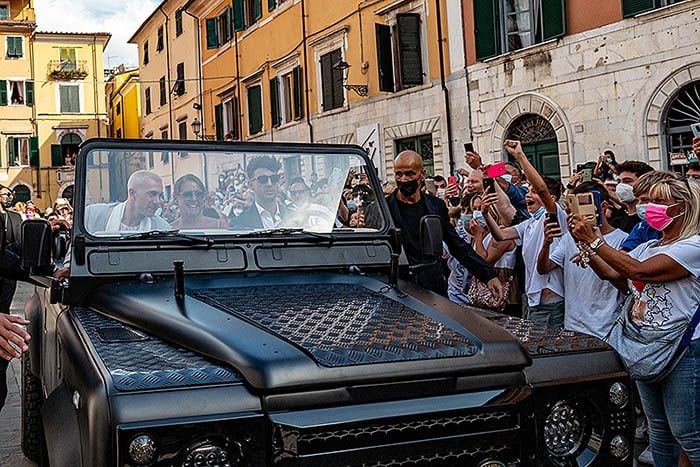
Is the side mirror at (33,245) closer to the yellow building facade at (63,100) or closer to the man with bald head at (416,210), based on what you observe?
the man with bald head at (416,210)

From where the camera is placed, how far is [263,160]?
4.21 meters

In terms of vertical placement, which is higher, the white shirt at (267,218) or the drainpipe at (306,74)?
the drainpipe at (306,74)

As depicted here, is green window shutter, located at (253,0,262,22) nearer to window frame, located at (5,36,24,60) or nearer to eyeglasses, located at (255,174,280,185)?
eyeglasses, located at (255,174,280,185)

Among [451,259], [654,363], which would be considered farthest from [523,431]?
[451,259]

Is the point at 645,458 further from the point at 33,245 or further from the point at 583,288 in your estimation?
the point at 33,245

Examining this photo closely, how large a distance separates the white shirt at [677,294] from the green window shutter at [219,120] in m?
25.8

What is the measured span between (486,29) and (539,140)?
2.36m

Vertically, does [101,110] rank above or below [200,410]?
above

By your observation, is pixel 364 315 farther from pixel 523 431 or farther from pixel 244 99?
pixel 244 99

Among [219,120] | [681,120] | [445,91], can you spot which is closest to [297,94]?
[219,120]

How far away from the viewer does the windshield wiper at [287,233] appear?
12.9 ft

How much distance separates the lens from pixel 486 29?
50.5 feet

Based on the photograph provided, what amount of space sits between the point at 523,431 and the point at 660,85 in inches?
418

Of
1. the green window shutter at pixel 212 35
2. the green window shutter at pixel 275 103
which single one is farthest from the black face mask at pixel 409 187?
the green window shutter at pixel 212 35
